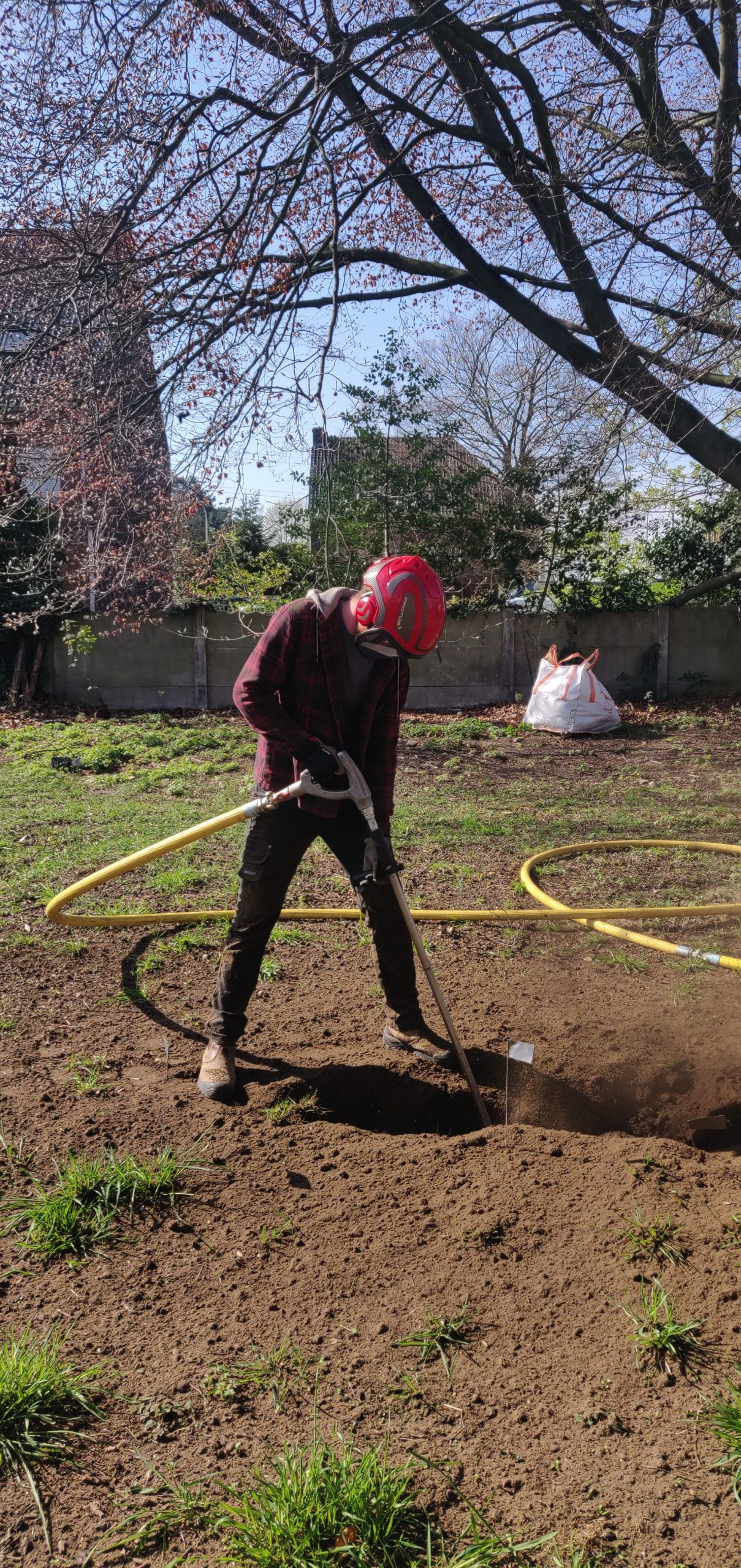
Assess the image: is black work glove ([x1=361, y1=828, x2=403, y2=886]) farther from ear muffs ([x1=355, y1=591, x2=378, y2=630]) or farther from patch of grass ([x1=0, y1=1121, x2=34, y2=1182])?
patch of grass ([x1=0, y1=1121, x2=34, y2=1182])

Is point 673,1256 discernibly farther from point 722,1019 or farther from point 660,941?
point 660,941

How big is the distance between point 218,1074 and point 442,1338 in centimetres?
146

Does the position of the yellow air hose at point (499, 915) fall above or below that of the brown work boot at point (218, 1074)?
above

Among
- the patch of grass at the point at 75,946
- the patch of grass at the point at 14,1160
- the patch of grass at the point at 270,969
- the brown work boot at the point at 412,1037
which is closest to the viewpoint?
the patch of grass at the point at 14,1160

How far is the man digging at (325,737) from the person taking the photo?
3.28 m

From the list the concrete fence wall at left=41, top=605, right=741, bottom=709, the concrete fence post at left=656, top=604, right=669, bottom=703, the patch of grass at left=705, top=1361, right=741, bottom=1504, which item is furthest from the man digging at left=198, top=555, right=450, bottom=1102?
the concrete fence post at left=656, top=604, right=669, bottom=703

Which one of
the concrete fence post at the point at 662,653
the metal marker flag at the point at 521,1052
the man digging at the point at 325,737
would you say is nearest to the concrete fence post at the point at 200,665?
the concrete fence post at the point at 662,653

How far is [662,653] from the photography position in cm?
1405

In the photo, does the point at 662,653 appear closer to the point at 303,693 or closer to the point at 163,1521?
the point at 303,693

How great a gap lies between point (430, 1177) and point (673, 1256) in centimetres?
76

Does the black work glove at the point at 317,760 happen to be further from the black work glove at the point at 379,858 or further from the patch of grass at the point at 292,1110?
the patch of grass at the point at 292,1110

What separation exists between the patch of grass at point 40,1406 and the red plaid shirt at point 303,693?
191 cm

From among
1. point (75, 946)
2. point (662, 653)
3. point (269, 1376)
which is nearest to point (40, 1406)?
point (269, 1376)

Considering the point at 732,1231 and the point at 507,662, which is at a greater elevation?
the point at 507,662
